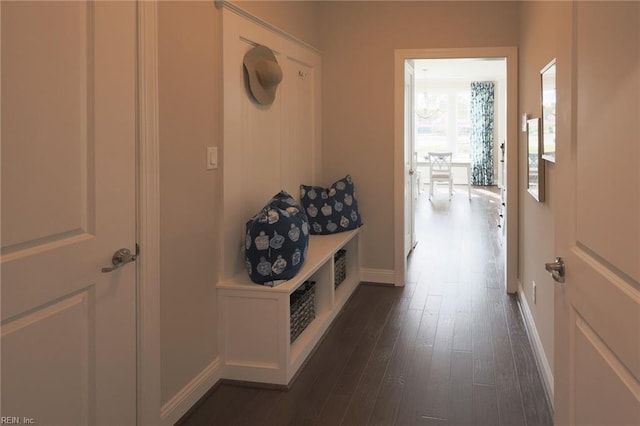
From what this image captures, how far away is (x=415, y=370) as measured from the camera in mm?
2928

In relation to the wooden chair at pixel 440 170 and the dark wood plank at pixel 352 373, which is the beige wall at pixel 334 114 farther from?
the wooden chair at pixel 440 170

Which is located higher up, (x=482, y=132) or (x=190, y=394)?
(x=482, y=132)

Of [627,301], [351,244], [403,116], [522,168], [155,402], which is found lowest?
[155,402]

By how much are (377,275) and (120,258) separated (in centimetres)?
317

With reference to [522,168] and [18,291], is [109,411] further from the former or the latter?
[522,168]

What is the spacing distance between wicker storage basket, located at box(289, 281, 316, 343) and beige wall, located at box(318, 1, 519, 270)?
1.33m

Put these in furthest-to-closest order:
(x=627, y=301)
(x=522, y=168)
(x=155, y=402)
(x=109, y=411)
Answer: (x=522, y=168), (x=155, y=402), (x=109, y=411), (x=627, y=301)

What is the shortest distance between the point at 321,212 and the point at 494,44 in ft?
6.70

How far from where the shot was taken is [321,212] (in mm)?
4191

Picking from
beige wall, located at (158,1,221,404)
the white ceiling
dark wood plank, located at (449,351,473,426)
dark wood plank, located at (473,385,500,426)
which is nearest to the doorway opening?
the white ceiling

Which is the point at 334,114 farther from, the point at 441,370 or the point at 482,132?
the point at 482,132

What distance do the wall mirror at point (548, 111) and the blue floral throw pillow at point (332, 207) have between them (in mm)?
1844

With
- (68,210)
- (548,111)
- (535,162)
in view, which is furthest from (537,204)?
(68,210)

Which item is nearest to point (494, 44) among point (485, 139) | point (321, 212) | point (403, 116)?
point (403, 116)
